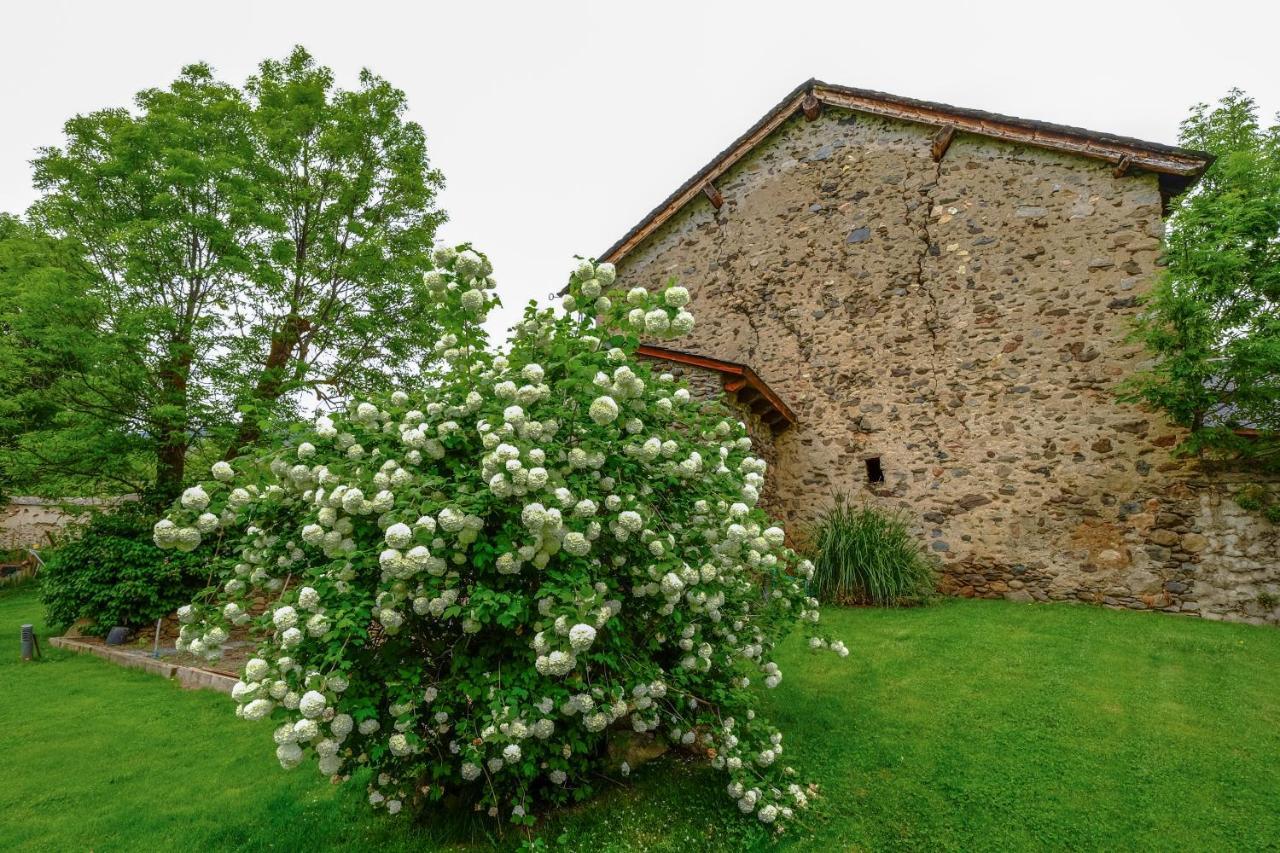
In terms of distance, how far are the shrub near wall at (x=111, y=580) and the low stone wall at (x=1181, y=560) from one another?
42.3 ft

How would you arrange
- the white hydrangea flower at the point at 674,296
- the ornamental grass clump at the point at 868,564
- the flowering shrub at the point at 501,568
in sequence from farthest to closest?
the ornamental grass clump at the point at 868,564
the white hydrangea flower at the point at 674,296
the flowering shrub at the point at 501,568

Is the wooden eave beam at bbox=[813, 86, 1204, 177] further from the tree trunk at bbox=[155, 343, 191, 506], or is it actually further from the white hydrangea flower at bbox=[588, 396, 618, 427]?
the tree trunk at bbox=[155, 343, 191, 506]

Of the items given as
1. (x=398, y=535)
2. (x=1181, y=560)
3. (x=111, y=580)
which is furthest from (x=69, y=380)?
(x=1181, y=560)

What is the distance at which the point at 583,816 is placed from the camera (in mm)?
3205

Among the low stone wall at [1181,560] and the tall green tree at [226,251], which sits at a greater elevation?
the tall green tree at [226,251]

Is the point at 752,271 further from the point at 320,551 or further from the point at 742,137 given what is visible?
the point at 320,551

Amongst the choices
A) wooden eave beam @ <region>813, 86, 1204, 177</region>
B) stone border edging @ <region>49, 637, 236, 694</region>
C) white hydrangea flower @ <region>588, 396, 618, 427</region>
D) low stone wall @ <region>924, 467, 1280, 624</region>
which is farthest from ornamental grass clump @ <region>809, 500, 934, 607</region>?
stone border edging @ <region>49, 637, 236, 694</region>

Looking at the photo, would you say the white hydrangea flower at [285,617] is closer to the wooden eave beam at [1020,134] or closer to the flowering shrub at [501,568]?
the flowering shrub at [501,568]

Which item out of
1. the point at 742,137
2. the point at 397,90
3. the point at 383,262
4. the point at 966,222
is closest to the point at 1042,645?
the point at 966,222

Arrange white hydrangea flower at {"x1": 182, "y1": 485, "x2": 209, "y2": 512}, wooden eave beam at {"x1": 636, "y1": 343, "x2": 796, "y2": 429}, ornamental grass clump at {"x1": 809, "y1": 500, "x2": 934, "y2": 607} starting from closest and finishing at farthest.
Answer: white hydrangea flower at {"x1": 182, "y1": 485, "x2": 209, "y2": 512}
ornamental grass clump at {"x1": 809, "y1": 500, "x2": 934, "y2": 607}
wooden eave beam at {"x1": 636, "y1": 343, "x2": 796, "y2": 429}

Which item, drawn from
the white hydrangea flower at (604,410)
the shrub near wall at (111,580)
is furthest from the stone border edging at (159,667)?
the white hydrangea flower at (604,410)

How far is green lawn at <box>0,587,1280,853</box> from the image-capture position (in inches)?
121

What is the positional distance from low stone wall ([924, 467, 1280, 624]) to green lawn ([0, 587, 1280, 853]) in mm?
A: 705

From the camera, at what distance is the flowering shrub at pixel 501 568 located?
95.6 inches
